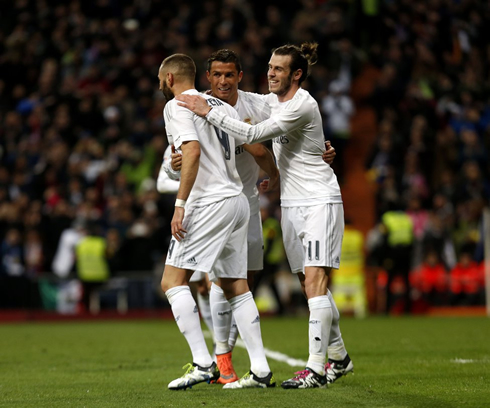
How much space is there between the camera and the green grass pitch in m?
5.77

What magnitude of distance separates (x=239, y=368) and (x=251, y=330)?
1.66 meters

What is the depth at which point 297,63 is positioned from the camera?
6609mm

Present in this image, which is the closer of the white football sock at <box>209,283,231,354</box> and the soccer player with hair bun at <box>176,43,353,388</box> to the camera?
the soccer player with hair bun at <box>176,43,353,388</box>

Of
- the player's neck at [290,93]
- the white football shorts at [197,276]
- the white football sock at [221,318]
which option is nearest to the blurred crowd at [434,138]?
the white football shorts at [197,276]

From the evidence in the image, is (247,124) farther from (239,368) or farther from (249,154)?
(239,368)

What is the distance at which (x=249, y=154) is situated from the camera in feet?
23.5

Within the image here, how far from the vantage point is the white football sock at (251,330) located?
6402 mm

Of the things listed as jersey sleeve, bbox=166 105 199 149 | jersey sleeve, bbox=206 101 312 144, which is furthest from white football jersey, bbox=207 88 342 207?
jersey sleeve, bbox=166 105 199 149

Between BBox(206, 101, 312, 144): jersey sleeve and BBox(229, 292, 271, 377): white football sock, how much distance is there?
1131 mm

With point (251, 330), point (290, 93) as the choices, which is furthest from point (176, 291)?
point (290, 93)

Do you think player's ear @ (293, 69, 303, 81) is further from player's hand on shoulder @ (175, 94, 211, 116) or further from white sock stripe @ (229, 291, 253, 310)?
white sock stripe @ (229, 291, 253, 310)

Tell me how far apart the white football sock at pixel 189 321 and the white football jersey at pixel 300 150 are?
109 centimetres

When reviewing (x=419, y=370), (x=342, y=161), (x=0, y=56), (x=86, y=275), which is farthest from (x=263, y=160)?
(x=0, y=56)

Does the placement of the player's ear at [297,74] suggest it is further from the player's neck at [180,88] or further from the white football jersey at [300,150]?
the player's neck at [180,88]
